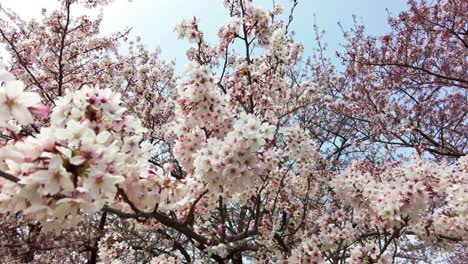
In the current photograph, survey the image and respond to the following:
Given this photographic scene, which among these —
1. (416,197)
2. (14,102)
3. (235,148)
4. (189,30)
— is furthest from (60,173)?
(189,30)

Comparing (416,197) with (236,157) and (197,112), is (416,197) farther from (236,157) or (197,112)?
(197,112)

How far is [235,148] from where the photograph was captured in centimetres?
285

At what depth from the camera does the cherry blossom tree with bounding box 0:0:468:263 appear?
5.60ft

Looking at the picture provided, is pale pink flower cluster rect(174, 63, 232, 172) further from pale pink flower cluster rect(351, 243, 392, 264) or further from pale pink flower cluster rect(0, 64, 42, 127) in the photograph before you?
pale pink flower cluster rect(0, 64, 42, 127)

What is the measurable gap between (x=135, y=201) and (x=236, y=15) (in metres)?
3.38

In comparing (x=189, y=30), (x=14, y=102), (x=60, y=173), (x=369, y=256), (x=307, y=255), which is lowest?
(x=60, y=173)

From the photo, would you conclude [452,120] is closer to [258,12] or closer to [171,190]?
[258,12]

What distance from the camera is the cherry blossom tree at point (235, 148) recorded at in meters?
1.71

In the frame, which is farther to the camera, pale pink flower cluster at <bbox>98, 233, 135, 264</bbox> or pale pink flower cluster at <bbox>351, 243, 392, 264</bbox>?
pale pink flower cluster at <bbox>98, 233, 135, 264</bbox>

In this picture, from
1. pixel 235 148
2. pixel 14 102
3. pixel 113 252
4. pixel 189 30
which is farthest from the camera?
pixel 113 252

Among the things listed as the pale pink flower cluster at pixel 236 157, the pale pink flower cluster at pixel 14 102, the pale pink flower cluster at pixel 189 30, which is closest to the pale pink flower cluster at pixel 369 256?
the pale pink flower cluster at pixel 236 157

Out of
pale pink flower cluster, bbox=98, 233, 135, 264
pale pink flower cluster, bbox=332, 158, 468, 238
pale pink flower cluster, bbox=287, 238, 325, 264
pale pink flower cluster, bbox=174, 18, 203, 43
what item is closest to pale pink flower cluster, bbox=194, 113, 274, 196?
pale pink flower cluster, bbox=332, 158, 468, 238

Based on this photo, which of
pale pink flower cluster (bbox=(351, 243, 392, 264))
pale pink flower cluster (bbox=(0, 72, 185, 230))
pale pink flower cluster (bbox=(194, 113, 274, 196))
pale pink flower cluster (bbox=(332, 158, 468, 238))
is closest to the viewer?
pale pink flower cluster (bbox=(0, 72, 185, 230))

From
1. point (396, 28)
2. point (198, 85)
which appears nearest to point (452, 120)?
point (396, 28)
